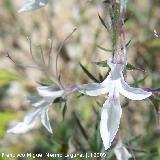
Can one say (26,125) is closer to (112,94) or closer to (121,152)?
(121,152)

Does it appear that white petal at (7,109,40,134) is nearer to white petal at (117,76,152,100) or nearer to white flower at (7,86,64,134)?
white flower at (7,86,64,134)

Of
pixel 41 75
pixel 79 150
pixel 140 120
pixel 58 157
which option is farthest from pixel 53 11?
pixel 58 157

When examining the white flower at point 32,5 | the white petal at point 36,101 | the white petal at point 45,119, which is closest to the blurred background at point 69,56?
the white petal at point 36,101

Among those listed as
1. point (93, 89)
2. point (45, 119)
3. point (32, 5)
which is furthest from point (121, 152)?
point (32, 5)

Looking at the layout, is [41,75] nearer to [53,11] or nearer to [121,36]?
[53,11]

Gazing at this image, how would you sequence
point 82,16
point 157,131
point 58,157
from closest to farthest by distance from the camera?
point 58,157 < point 157,131 < point 82,16

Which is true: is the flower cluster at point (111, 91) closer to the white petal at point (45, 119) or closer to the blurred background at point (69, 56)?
the white petal at point (45, 119)
